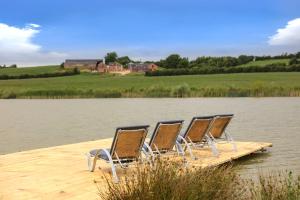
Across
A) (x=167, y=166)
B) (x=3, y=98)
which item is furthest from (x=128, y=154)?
(x=3, y=98)

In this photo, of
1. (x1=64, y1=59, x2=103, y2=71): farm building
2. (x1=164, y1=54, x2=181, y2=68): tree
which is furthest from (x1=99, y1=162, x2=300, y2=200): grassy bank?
(x1=64, y1=59, x2=103, y2=71): farm building

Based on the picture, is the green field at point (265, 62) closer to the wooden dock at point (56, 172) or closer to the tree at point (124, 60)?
the tree at point (124, 60)

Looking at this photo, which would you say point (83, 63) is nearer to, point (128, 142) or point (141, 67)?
point (141, 67)

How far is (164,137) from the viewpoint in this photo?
400 inches

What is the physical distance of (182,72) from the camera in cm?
9681

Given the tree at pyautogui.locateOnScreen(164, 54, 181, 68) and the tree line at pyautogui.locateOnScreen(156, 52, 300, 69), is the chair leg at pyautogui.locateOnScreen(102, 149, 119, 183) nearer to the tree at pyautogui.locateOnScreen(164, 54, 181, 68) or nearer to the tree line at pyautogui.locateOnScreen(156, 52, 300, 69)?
the tree line at pyautogui.locateOnScreen(156, 52, 300, 69)

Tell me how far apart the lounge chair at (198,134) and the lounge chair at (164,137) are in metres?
0.86

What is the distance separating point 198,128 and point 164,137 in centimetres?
151

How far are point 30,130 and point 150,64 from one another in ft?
337

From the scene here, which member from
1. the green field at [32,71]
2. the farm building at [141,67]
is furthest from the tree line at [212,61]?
the green field at [32,71]

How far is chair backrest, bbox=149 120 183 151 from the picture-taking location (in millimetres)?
9982

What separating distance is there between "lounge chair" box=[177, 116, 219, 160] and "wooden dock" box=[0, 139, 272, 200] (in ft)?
0.82

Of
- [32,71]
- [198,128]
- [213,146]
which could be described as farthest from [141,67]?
[213,146]

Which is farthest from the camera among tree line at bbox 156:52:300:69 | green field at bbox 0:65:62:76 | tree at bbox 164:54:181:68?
tree at bbox 164:54:181:68
